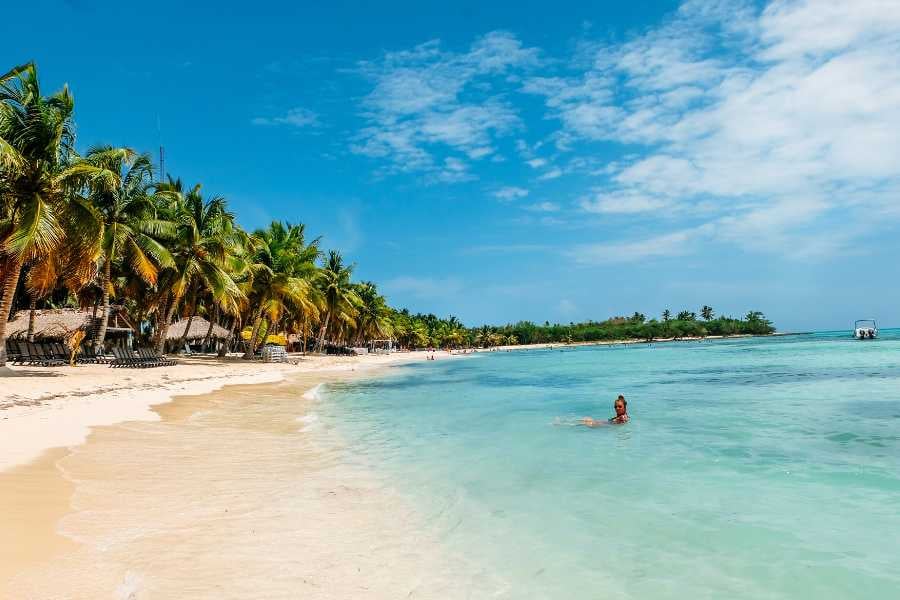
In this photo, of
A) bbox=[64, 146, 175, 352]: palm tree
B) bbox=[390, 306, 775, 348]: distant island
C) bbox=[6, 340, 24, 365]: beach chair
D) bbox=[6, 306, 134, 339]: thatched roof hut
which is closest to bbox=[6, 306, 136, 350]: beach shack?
bbox=[6, 306, 134, 339]: thatched roof hut

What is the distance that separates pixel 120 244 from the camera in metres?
23.0

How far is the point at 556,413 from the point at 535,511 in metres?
9.42

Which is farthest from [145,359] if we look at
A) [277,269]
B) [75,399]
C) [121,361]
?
[277,269]

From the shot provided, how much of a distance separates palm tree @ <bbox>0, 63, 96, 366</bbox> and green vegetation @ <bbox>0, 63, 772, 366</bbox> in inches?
1.3

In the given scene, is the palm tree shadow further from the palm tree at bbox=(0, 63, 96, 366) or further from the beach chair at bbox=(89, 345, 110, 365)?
the beach chair at bbox=(89, 345, 110, 365)

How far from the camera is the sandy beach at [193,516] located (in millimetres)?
3965

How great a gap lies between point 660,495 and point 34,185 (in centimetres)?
1804

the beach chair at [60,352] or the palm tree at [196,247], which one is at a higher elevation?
the palm tree at [196,247]

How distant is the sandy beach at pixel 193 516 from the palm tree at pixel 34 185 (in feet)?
19.4

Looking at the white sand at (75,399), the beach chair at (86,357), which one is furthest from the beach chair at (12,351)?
the white sand at (75,399)

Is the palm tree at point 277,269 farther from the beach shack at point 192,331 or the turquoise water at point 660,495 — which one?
the turquoise water at point 660,495

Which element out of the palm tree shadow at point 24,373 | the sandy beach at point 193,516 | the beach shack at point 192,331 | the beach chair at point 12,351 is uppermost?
the beach shack at point 192,331

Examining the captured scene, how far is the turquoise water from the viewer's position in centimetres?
459

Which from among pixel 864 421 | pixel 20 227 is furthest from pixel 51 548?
pixel 864 421
